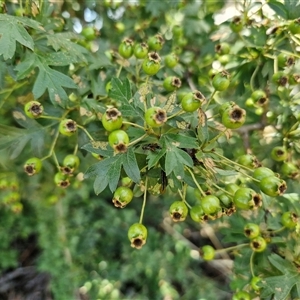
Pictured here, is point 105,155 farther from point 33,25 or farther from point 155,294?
point 155,294

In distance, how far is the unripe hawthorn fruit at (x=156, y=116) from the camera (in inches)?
46.5

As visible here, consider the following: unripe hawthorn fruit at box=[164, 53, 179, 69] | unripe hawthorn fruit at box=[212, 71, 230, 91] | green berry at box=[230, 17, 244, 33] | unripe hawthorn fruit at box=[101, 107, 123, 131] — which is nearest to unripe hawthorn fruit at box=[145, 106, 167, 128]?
unripe hawthorn fruit at box=[101, 107, 123, 131]

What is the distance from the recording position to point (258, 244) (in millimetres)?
1555

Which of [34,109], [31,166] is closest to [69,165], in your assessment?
[31,166]

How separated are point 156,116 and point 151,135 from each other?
13 centimetres

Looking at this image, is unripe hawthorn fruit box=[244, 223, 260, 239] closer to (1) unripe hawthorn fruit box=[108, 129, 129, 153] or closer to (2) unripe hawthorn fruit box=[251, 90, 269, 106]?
(2) unripe hawthorn fruit box=[251, 90, 269, 106]

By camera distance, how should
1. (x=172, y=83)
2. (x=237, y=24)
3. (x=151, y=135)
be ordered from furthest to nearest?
1. (x=237, y=24)
2. (x=172, y=83)
3. (x=151, y=135)

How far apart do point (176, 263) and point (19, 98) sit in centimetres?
191

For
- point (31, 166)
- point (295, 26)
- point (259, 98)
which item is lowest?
point (31, 166)

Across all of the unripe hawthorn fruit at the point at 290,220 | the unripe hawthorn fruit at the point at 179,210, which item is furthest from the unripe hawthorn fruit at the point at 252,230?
the unripe hawthorn fruit at the point at 179,210

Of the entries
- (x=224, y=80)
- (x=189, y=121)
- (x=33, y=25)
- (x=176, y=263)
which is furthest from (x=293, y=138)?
(x=176, y=263)

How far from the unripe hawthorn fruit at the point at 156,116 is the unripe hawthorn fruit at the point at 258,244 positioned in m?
0.74

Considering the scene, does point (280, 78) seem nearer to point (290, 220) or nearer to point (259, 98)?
point (259, 98)

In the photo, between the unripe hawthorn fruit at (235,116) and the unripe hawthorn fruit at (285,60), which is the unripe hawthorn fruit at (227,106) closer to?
the unripe hawthorn fruit at (235,116)
